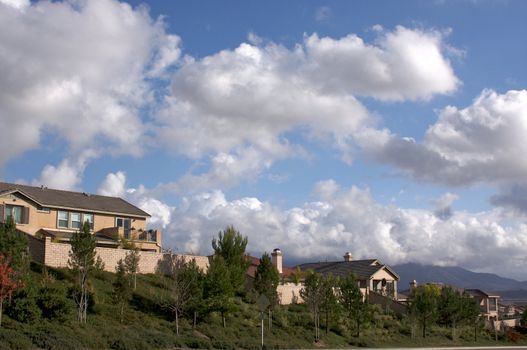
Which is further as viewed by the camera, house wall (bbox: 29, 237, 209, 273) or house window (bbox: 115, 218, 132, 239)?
house window (bbox: 115, 218, 132, 239)

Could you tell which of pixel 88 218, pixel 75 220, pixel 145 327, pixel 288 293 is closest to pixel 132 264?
pixel 145 327

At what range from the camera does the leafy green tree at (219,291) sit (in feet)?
139

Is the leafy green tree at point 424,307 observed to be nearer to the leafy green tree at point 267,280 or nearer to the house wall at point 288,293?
the house wall at point 288,293

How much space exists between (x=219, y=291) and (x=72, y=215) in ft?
59.3

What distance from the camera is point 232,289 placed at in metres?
44.6

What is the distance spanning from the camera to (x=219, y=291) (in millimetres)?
42938

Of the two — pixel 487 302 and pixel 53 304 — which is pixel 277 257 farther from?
pixel 487 302

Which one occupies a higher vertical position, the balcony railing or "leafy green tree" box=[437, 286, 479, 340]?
the balcony railing

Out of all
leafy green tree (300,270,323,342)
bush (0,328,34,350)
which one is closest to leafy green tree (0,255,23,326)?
bush (0,328,34,350)

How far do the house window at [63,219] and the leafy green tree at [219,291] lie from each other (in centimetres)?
1655

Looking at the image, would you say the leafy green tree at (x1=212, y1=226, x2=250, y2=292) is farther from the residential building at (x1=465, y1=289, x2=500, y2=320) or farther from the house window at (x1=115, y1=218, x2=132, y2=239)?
the residential building at (x1=465, y1=289, x2=500, y2=320)

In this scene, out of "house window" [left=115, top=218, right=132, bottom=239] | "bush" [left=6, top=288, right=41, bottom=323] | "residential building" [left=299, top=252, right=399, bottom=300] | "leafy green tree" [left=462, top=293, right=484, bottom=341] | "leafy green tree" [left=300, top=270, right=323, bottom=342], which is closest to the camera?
"bush" [left=6, top=288, right=41, bottom=323]

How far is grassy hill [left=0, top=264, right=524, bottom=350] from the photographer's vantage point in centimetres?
3203

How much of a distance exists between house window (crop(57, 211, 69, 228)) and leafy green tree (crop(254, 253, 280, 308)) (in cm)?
1617
